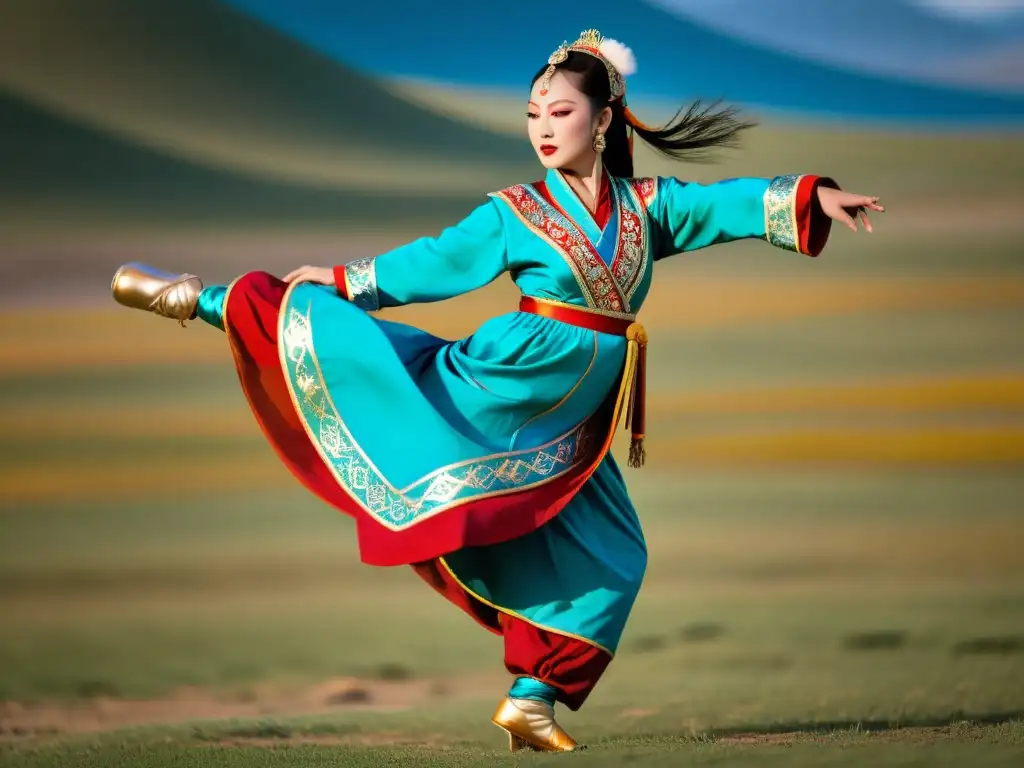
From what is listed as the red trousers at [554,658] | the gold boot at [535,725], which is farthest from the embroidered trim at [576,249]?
the gold boot at [535,725]

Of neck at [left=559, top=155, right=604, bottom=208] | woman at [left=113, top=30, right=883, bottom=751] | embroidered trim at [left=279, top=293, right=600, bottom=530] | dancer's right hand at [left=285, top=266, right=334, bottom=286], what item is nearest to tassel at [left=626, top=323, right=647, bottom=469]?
woman at [left=113, top=30, right=883, bottom=751]

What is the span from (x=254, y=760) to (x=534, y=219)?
1089mm

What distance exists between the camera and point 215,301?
9.07 feet

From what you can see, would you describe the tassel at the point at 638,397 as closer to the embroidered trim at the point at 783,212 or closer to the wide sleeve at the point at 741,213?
the wide sleeve at the point at 741,213

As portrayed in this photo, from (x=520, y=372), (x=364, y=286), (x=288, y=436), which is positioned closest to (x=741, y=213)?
(x=520, y=372)

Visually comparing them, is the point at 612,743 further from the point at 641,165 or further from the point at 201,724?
the point at 641,165

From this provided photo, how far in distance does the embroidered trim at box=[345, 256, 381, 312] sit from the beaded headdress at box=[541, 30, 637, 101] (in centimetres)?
43

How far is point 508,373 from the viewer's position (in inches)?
107

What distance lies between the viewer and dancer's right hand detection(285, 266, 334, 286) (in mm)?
2797

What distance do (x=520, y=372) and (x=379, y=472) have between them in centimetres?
29

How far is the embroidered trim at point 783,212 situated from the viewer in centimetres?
273

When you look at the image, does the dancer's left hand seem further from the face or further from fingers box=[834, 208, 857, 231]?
the face

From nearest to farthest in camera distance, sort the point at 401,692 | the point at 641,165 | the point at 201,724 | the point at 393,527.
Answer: the point at 393,527 < the point at 201,724 < the point at 401,692 < the point at 641,165

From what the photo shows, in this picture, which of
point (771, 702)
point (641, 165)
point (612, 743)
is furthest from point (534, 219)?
point (641, 165)
